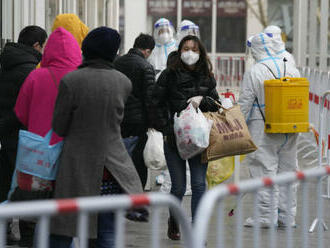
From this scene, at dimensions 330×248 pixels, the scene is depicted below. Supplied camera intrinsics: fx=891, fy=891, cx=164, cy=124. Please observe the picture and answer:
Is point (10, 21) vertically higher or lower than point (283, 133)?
higher

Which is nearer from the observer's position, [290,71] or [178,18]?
[290,71]

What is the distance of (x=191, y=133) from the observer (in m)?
6.57

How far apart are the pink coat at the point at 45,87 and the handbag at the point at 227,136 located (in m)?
1.79

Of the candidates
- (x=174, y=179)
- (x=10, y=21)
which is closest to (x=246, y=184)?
(x=174, y=179)

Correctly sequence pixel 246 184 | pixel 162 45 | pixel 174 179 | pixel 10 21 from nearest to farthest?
pixel 246 184
pixel 174 179
pixel 10 21
pixel 162 45

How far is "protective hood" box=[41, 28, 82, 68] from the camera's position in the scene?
17.1ft

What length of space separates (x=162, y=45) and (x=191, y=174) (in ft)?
14.2

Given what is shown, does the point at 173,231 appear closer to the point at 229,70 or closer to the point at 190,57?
the point at 190,57

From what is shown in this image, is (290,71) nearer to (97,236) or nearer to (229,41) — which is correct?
(97,236)

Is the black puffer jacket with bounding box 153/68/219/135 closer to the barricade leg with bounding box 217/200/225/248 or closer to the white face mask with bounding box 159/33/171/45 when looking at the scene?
the barricade leg with bounding box 217/200/225/248

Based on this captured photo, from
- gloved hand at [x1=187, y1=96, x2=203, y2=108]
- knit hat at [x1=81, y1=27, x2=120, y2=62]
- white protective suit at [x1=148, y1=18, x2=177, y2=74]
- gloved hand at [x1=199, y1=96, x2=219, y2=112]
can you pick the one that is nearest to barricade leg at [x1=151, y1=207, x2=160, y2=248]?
knit hat at [x1=81, y1=27, x2=120, y2=62]

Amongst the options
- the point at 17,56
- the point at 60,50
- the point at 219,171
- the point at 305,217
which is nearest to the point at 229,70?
the point at 219,171

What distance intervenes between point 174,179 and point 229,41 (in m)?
22.8

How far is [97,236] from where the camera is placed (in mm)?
5184
